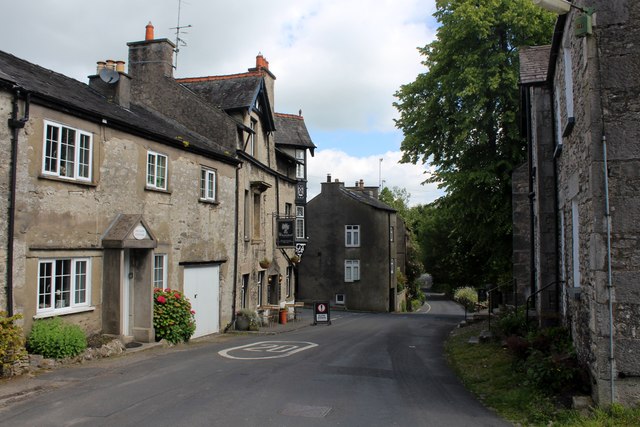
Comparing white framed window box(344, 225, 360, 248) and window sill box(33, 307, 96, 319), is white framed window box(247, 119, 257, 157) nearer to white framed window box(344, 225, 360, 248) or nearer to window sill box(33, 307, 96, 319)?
window sill box(33, 307, 96, 319)

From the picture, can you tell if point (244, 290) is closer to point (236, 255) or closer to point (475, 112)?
point (236, 255)

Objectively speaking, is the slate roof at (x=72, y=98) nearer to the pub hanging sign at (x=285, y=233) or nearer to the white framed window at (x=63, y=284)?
the white framed window at (x=63, y=284)

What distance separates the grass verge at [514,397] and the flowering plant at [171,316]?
8.18 meters

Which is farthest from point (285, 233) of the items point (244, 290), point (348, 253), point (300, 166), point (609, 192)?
point (609, 192)

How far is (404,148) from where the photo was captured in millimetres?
25531

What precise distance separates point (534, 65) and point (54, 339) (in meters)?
14.4

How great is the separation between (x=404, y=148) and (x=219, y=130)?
8758 mm

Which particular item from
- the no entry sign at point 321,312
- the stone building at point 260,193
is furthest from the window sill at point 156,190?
the no entry sign at point 321,312

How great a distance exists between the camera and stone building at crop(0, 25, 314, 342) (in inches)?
474

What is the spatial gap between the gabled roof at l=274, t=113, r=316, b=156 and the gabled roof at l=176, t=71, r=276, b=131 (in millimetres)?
5332

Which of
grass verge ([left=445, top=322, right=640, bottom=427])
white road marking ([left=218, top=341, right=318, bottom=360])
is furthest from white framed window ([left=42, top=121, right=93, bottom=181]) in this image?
grass verge ([left=445, top=322, right=640, bottom=427])

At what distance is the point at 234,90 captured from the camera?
24672 millimetres

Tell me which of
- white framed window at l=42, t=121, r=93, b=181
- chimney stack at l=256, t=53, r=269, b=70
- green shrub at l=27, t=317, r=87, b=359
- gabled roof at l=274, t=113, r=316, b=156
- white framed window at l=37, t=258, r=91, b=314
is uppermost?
chimney stack at l=256, t=53, r=269, b=70

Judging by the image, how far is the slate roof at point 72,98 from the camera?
12484mm
